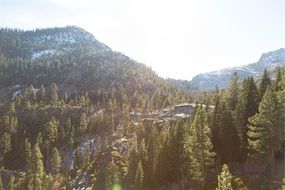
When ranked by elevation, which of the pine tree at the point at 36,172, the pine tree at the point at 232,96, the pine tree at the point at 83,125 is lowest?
the pine tree at the point at 36,172

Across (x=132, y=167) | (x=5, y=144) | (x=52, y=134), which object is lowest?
(x=5, y=144)

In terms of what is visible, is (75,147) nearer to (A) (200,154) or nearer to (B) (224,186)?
(A) (200,154)

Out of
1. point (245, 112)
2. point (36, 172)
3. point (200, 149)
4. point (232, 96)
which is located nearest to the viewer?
point (200, 149)

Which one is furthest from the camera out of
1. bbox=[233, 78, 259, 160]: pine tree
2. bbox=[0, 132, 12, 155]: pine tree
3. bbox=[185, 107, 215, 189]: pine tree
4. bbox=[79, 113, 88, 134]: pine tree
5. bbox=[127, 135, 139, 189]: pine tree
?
bbox=[79, 113, 88, 134]: pine tree

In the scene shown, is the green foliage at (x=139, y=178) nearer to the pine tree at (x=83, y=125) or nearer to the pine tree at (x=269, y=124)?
the pine tree at (x=269, y=124)

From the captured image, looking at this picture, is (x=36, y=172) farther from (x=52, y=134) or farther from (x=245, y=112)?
(x=245, y=112)

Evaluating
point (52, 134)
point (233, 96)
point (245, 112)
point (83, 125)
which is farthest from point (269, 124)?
point (83, 125)

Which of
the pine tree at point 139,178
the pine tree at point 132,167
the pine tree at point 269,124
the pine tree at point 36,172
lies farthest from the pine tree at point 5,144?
the pine tree at point 269,124

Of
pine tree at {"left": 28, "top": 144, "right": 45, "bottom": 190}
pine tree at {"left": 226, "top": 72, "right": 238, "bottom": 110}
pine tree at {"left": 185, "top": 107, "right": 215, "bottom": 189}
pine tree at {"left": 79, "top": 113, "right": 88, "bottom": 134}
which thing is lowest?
pine tree at {"left": 28, "top": 144, "right": 45, "bottom": 190}

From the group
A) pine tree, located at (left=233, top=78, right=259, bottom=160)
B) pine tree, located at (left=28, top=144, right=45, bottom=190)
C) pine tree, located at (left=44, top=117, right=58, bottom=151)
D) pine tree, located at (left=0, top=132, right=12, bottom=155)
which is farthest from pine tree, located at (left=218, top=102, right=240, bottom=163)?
pine tree, located at (left=0, top=132, right=12, bottom=155)

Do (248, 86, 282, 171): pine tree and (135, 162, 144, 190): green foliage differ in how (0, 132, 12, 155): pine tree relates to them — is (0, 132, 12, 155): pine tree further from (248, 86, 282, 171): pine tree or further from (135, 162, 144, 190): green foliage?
(248, 86, 282, 171): pine tree

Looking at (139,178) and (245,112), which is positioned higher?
(245,112)

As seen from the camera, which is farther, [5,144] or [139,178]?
[5,144]
